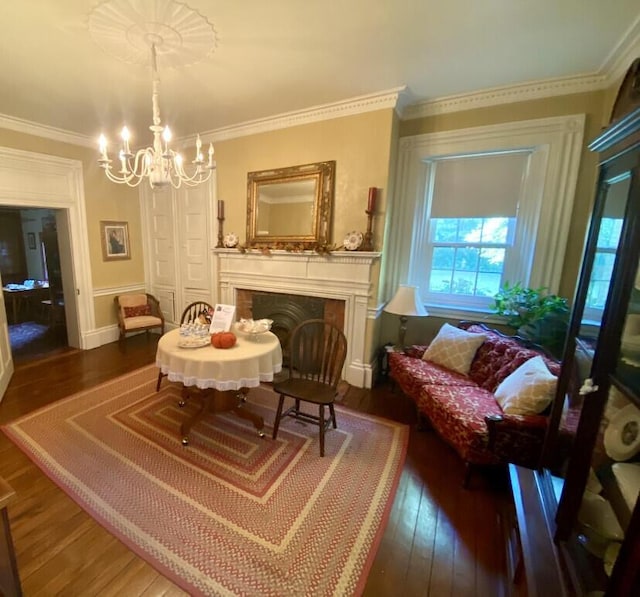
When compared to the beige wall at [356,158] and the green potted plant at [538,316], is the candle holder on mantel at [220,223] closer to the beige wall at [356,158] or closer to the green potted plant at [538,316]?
the beige wall at [356,158]

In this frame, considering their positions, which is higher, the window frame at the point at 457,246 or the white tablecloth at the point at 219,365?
the window frame at the point at 457,246

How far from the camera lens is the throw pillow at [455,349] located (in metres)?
2.65

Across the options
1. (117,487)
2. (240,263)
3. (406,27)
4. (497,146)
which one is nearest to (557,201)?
(497,146)

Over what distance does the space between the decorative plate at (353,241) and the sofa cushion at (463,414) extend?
145 cm

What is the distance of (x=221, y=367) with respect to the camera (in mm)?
2043

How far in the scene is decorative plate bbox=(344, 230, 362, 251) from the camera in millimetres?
2957

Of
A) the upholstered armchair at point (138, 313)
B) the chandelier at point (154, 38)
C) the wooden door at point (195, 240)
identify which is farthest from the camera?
the upholstered armchair at point (138, 313)

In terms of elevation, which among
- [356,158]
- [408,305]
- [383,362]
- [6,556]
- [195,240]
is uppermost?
[356,158]

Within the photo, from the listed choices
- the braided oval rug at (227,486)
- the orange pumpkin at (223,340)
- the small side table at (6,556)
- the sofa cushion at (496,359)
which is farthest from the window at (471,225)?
the small side table at (6,556)

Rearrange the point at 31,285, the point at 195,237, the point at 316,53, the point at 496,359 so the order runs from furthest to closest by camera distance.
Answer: the point at 31,285, the point at 195,237, the point at 496,359, the point at 316,53

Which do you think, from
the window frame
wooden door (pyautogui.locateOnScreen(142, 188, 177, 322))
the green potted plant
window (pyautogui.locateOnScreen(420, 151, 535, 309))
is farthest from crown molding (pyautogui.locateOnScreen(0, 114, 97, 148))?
the green potted plant

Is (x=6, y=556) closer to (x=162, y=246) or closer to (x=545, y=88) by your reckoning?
(x=162, y=246)

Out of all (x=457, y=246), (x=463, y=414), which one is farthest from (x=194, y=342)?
(x=457, y=246)

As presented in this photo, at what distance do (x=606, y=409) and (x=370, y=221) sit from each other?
226 centimetres
